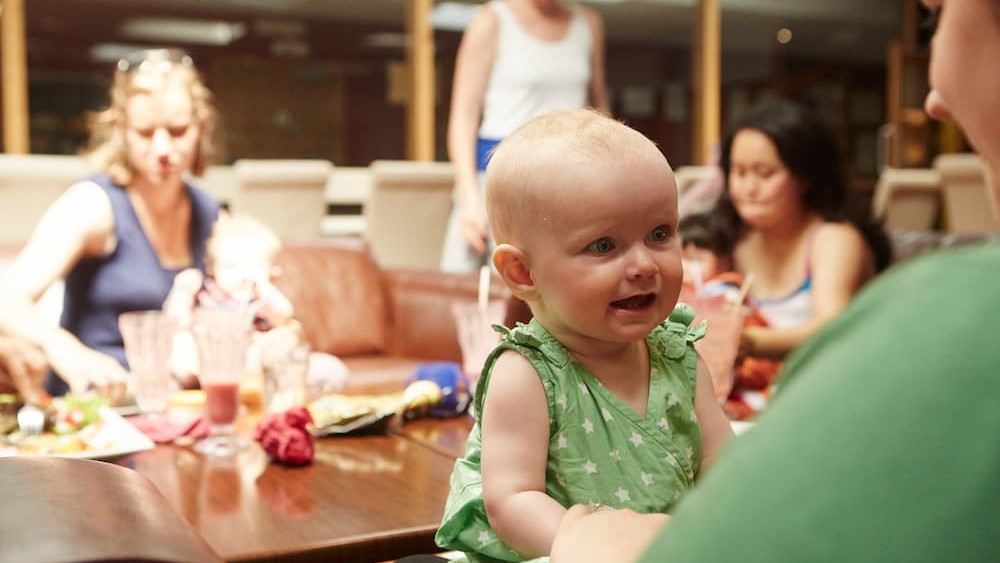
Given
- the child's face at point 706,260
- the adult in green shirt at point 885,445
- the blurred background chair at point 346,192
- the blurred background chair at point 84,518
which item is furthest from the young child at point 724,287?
the blurred background chair at point 346,192

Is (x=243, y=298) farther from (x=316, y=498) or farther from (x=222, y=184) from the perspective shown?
(x=222, y=184)

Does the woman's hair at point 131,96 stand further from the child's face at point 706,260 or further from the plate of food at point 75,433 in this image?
the child's face at point 706,260

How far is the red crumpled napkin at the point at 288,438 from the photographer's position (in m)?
1.43

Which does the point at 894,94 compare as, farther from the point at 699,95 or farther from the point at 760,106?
the point at 760,106

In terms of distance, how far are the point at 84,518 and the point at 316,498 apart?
599 mm

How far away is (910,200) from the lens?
6.04 meters

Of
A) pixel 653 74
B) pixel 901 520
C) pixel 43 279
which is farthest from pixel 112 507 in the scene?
pixel 653 74

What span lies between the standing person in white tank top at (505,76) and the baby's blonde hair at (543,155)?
1.95 metres

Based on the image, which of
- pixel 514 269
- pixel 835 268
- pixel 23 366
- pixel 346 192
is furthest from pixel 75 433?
pixel 346 192

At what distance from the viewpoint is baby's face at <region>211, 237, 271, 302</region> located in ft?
6.72

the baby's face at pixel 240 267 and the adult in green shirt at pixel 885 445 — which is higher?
the adult in green shirt at pixel 885 445

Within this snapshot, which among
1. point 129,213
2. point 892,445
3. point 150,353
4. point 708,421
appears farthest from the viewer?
point 129,213

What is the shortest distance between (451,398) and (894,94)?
25.6 feet

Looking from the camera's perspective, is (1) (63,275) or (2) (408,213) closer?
(1) (63,275)
